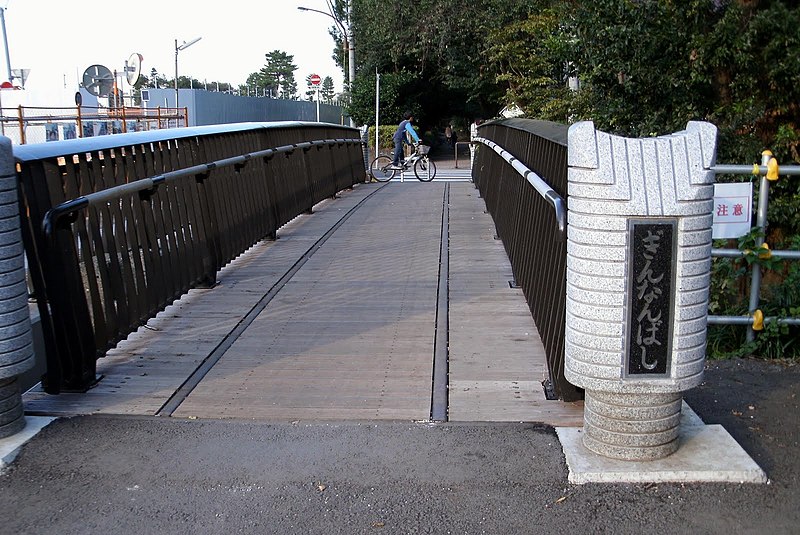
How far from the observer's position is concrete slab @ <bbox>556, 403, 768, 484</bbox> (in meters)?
4.01

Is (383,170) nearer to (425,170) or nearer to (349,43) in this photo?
(425,170)

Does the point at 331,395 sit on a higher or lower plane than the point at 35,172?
lower

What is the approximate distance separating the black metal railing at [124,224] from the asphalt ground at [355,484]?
2.30ft

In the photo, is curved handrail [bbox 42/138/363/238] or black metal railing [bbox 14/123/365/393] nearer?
curved handrail [bbox 42/138/363/238]

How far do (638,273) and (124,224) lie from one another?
3.66 m

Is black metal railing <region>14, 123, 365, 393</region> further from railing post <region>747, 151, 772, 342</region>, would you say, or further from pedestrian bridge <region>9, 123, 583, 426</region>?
railing post <region>747, 151, 772, 342</region>

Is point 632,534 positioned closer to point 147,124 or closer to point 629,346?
point 629,346

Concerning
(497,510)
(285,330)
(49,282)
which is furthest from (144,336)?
(497,510)

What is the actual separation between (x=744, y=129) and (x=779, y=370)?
160 inches

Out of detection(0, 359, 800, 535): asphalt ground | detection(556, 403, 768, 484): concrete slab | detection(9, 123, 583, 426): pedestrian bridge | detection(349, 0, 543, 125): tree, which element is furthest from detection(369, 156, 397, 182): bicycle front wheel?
detection(556, 403, 768, 484): concrete slab

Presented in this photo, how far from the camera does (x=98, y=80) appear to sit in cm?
2397

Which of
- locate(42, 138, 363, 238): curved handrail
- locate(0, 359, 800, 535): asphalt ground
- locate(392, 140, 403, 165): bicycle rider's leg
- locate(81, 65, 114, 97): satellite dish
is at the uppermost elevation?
locate(81, 65, 114, 97): satellite dish

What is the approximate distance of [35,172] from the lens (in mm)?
4988

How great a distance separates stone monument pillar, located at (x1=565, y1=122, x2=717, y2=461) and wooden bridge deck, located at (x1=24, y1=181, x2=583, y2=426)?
2.30 ft
